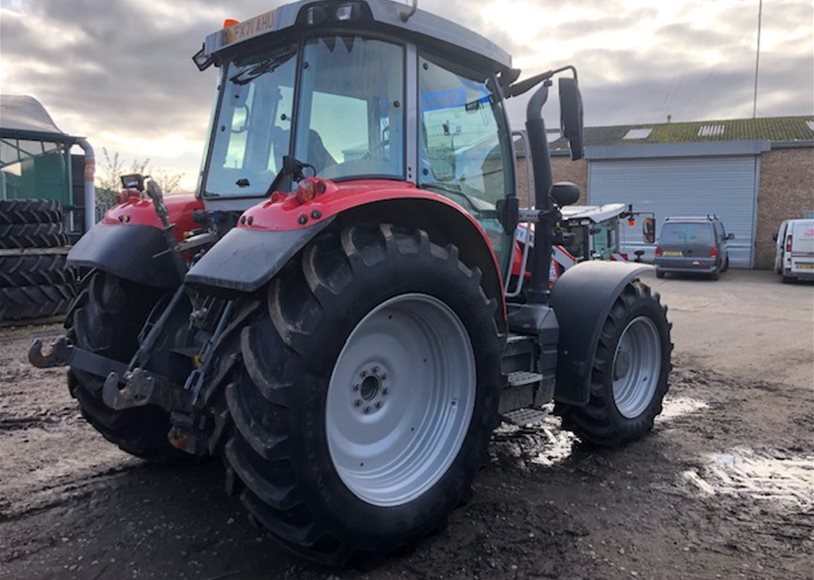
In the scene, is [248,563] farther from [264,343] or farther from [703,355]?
[703,355]

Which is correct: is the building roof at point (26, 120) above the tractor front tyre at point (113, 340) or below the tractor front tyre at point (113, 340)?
above

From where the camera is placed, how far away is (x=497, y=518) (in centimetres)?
346

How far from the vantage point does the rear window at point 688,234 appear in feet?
63.1

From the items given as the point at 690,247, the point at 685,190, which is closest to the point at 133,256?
the point at 690,247

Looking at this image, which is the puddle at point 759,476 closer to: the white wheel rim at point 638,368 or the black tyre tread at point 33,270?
the white wheel rim at point 638,368

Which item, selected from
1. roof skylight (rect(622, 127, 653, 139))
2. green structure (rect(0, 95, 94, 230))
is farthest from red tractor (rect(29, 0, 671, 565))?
roof skylight (rect(622, 127, 653, 139))

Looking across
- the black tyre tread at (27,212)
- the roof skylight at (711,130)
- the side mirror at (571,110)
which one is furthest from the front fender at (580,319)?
the roof skylight at (711,130)

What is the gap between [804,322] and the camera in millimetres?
11117

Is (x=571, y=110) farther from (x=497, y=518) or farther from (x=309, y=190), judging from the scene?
(x=497, y=518)

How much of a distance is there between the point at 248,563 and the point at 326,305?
1.27 metres

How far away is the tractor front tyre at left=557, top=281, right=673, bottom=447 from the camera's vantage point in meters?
4.29

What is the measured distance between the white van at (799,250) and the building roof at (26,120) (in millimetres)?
17772

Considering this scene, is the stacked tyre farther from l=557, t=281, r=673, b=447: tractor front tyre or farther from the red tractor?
l=557, t=281, r=673, b=447: tractor front tyre

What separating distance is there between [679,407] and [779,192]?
71.3 feet
